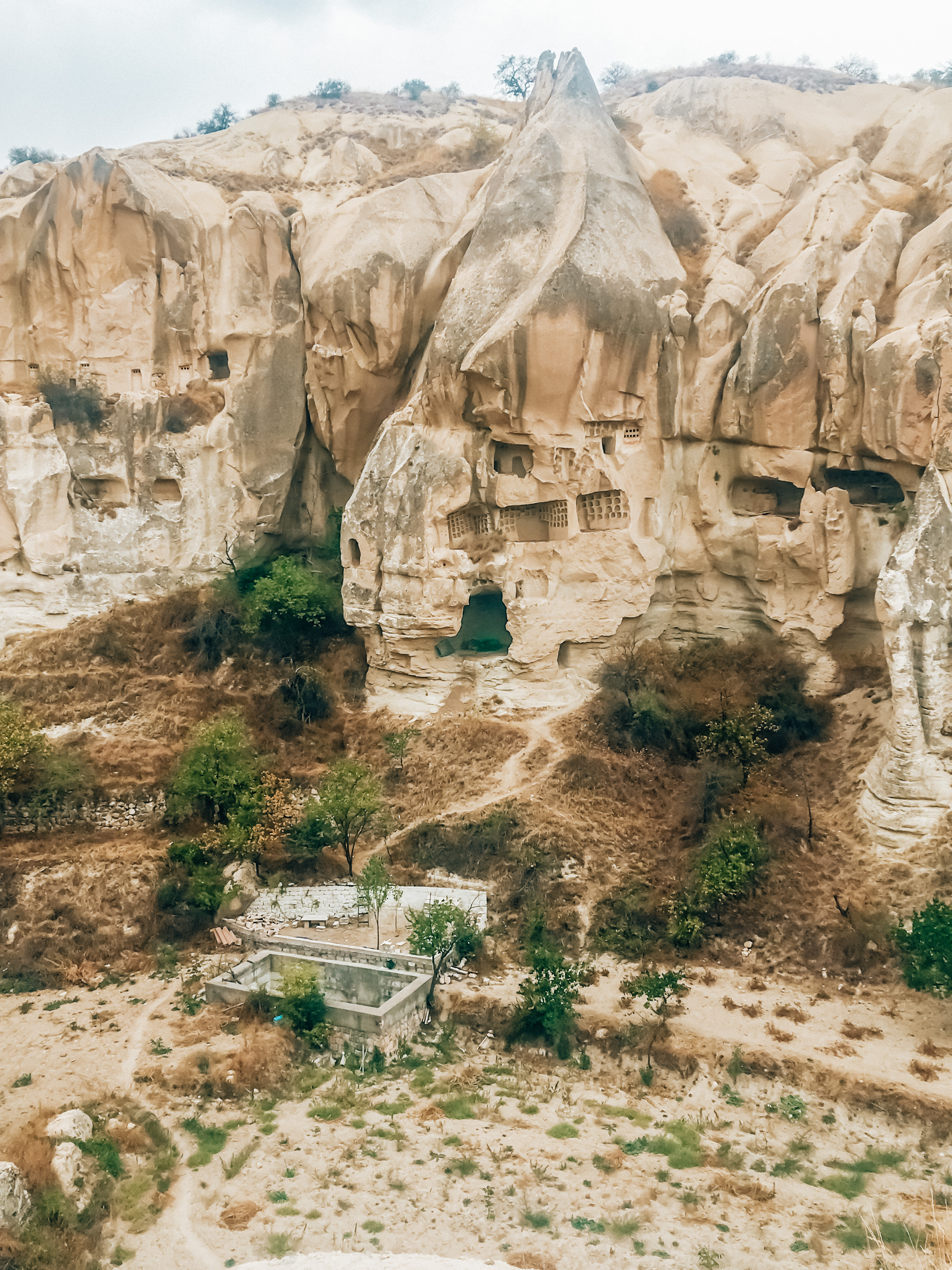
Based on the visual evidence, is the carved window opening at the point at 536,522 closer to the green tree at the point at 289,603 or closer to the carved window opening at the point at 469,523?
the carved window opening at the point at 469,523

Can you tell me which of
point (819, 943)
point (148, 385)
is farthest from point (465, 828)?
point (148, 385)

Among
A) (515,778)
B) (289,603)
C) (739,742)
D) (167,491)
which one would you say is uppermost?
(167,491)

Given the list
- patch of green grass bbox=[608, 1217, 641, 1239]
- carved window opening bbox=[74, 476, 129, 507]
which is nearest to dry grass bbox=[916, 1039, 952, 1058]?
patch of green grass bbox=[608, 1217, 641, 1239]

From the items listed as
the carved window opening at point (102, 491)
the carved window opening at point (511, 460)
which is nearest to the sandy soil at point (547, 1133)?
the carved window opening at point (511, 460)

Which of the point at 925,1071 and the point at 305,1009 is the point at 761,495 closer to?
the point at 925,1071

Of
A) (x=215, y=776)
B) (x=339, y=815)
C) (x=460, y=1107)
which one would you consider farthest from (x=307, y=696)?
(x=460, y=1107)

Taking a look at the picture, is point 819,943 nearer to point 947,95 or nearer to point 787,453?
point 787,453
